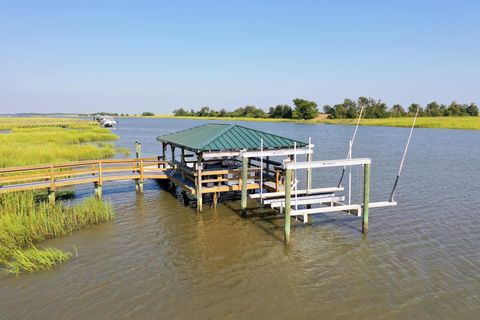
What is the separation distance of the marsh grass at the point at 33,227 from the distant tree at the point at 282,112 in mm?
123753

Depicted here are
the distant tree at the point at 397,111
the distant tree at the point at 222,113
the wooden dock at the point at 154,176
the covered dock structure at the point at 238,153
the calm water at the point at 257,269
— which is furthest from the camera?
the distant tree at the point at 222,113

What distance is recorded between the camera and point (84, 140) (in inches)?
1902

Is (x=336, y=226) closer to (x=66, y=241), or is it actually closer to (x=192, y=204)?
(x=192, y=204)

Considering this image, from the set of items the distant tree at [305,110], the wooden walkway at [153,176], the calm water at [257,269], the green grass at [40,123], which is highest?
the distant tree at [305,110]

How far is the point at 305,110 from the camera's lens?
128375 mm

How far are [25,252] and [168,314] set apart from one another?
494 centimetres

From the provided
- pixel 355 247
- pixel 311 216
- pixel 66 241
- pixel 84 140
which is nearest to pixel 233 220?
pixel 311 216

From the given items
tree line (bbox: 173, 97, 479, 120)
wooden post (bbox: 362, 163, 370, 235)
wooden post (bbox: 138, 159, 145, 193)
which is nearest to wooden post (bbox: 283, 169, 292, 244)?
wooden post (bbox: 362, 163, 370, 235)

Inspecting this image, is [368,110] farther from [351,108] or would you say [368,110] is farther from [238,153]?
[238,153]

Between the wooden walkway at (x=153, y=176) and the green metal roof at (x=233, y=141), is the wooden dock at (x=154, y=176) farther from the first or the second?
the green metal roof at (x=233, y=141)

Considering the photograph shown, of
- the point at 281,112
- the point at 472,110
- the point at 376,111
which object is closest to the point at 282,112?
the point at 281,112

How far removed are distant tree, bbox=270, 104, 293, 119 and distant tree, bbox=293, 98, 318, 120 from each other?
440cm

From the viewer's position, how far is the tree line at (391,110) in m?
118

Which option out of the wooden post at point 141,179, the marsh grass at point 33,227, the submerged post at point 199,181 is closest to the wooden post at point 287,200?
the submerged post at point 199,181
